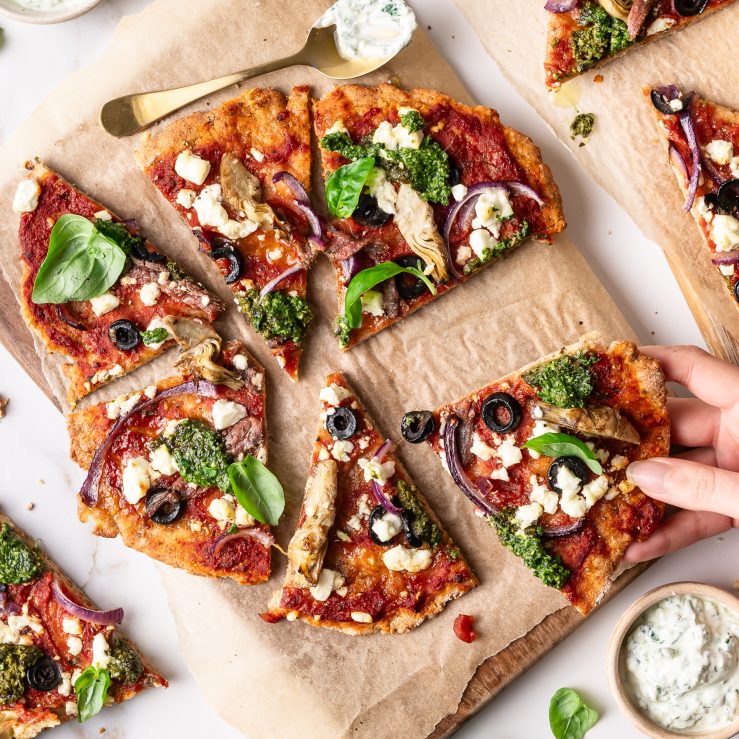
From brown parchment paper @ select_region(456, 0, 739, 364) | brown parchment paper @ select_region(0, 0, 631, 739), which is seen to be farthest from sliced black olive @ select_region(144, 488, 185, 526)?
brown parchment paper @ select_region(456, 0, 739, 364)

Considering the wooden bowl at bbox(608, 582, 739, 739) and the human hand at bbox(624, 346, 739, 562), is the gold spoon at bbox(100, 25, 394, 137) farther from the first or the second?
the wooden bowl at bbox(608, 582, 739, 739)

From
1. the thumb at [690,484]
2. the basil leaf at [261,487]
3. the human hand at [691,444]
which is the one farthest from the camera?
the basil leaf at [261,487]

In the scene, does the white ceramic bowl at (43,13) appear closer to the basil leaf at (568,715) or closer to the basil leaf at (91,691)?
the basil leaf at (91,691)

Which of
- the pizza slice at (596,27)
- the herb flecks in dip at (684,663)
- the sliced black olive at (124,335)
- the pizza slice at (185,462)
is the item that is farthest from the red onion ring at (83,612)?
the pizza slice at (596,27)

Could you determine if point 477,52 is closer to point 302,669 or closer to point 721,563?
point 721,563

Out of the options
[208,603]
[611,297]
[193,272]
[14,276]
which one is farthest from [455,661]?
[14,276]

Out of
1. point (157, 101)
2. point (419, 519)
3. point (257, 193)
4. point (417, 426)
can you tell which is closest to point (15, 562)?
point (419, 519)
